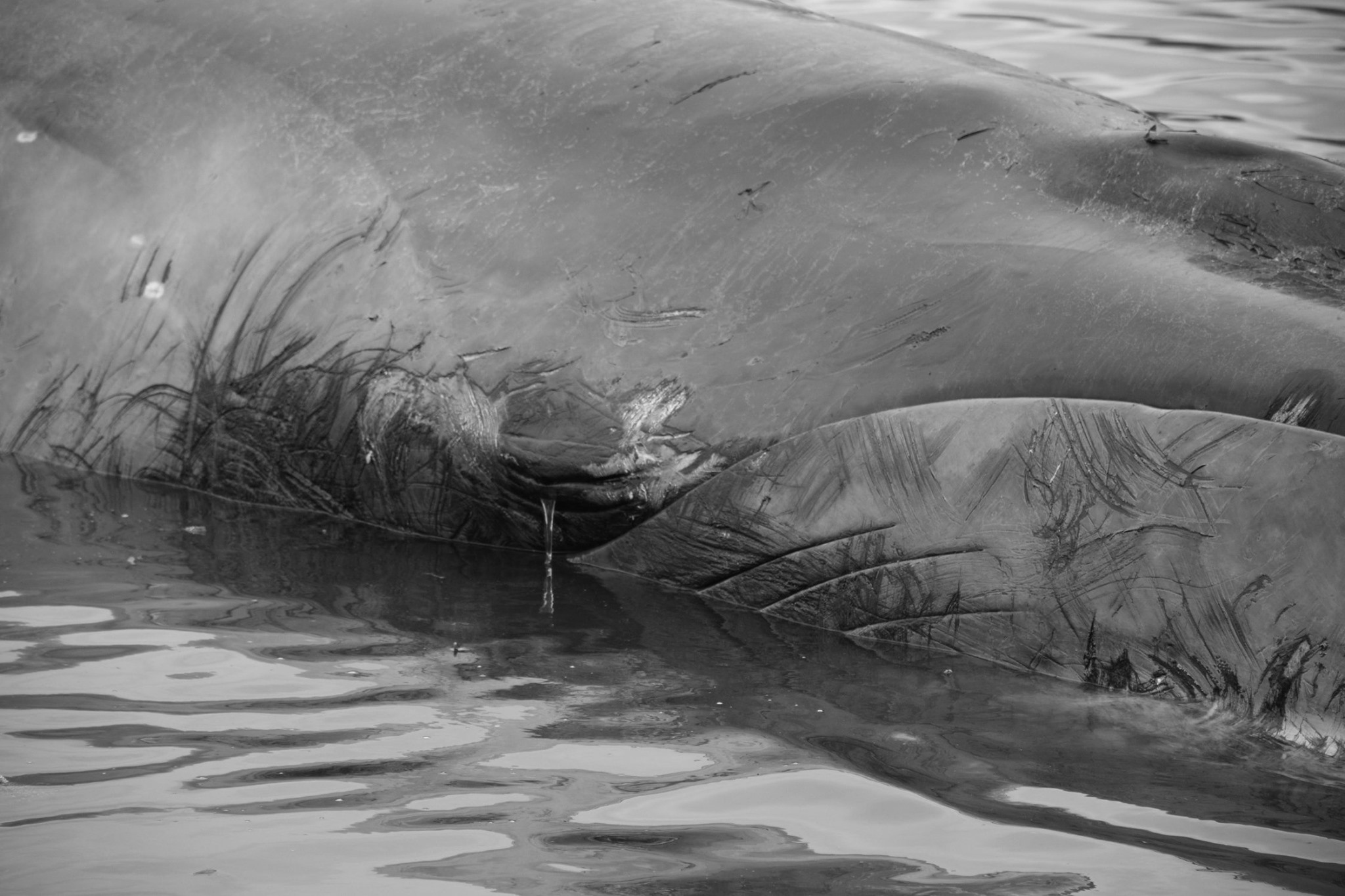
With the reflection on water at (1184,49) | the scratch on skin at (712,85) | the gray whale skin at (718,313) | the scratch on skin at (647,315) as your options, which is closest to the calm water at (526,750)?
the gray whale skin at (718,313)

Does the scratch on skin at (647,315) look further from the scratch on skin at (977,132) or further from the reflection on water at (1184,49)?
the reflection on water at (1184,49)

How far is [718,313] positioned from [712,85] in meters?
0.61

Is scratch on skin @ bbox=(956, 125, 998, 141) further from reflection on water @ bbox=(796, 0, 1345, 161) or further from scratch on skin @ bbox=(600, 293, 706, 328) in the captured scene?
reflection on water @ bbox=(796, 0, 1345, 161)

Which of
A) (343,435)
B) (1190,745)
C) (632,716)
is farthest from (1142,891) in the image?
(343,435)

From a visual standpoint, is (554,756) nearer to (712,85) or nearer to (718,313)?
(718,313)

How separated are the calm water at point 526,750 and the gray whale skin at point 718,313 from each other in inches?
5.7

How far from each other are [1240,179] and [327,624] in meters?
1.92

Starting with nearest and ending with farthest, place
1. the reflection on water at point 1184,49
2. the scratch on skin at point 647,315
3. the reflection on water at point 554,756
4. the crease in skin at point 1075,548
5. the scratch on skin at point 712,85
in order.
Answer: the reflection on water at point 554,756, the crease in skin at point 1075,548, the scratch on skin at point 647,315, the scratch on skin at point 712,85, the reflection on water at point 1184,49

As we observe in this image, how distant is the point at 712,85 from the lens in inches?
139

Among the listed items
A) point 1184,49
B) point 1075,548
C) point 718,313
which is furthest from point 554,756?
point 1184,49

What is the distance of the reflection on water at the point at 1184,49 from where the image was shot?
655 centimetres

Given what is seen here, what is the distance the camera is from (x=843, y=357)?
3.07m

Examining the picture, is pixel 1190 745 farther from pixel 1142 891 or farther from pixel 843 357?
pixel 843 357

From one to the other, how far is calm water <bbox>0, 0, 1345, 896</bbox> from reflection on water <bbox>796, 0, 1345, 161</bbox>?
3988mm
